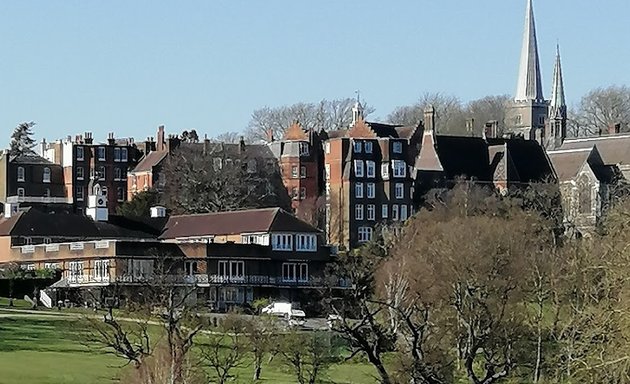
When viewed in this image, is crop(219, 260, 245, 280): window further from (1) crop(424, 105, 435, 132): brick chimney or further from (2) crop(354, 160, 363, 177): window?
(1) crop(424, 105, 435, 132): brick chimney

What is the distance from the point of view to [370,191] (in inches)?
3804

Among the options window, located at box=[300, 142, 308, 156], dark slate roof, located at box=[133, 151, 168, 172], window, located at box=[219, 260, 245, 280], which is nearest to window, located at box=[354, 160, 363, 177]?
window, located at box=[300, 142, 308, 156]

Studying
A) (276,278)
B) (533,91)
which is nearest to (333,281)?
(276,278)

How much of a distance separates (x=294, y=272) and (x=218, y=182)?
721 inches

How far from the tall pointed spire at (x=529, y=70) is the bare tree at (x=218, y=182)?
155 ft

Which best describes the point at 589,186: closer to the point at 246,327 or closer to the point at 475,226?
the point at 475,226

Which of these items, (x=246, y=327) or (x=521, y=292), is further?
(x=521, y=292)

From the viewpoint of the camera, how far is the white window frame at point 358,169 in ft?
317

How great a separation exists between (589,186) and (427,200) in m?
12.5

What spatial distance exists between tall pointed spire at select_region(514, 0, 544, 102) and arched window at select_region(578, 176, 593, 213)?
45686 mm

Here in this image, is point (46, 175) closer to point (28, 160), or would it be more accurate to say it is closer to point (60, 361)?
point (28, 160)

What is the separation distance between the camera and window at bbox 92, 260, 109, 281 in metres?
76.1

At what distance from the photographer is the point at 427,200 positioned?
96.0 meters

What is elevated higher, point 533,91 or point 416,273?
point 533,91
